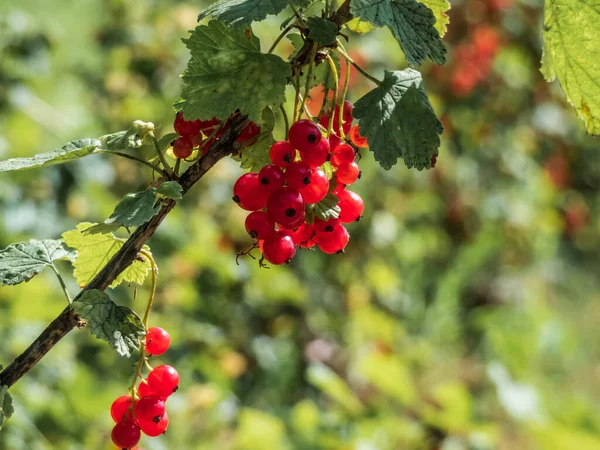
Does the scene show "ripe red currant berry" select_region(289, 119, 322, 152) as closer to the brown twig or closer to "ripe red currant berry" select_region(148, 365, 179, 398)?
the brown twig

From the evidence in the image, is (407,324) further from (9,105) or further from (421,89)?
(421,89)

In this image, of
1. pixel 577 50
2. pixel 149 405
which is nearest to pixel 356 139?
pixel 577 50

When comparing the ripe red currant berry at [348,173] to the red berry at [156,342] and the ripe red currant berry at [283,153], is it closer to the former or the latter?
the ripe red currant berry at [283,153]

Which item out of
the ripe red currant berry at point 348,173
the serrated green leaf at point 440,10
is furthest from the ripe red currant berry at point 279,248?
the serrated green leaf at point 440,10

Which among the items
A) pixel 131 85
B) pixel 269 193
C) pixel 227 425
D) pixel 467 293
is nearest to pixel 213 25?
pixel 269 193

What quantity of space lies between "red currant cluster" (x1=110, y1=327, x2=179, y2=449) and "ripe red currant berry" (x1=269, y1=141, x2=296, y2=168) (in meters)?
0.27

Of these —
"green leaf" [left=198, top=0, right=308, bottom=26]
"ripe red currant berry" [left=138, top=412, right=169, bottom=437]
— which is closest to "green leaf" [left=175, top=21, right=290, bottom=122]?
"green leaf" [left=198, top=0, right=308, bottom=26]

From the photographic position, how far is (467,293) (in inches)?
180

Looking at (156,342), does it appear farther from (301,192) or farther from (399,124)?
(399,124)

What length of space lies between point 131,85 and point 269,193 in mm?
2632

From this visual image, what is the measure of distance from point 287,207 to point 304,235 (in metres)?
0.12

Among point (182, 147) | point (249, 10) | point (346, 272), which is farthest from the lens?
point (346, 272)

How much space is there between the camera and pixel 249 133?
83cm

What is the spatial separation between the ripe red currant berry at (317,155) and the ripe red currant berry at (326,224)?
8cm
